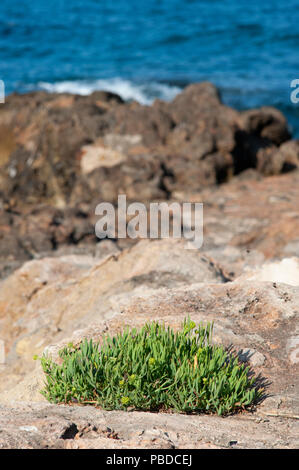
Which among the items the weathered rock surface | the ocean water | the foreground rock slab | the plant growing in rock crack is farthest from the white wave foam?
the foreground rock slab

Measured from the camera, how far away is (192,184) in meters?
13.3

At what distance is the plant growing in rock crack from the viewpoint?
Answer: 11.4ft

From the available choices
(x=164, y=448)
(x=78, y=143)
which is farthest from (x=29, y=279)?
(x=78, y=143)

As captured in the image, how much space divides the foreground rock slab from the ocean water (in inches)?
895

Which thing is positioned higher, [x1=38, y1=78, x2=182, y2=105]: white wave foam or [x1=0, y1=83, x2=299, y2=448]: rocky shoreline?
[x1=38, y1=78, x2=182, y2=105]: white wave foam

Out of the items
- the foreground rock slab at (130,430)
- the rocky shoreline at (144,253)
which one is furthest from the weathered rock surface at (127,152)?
the foreground rock slab at (130,430)

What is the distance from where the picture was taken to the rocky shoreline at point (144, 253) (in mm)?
3322

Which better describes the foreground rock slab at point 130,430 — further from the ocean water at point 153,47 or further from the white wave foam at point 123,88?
the white wave foam at point 123,88

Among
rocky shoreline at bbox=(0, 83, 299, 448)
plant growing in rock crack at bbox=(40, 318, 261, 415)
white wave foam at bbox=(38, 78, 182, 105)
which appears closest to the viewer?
rocky shoreline at bbox=(0, 83, 299, 448)

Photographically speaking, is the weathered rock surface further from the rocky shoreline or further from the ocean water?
the ocean water

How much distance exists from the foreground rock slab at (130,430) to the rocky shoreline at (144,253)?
10 mm

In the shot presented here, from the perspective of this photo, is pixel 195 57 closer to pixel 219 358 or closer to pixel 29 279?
pixel 29 279

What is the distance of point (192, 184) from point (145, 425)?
1040 centimetres

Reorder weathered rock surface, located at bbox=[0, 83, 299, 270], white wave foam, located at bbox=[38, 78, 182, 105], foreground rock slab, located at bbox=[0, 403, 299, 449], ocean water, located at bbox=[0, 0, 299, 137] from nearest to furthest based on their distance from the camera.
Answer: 1. foreground rock slab, located at bbox=[0, 403, 299, 449]
2. weathered rock surface, located at bbox=[0, 83, 299, 270]
3. white wave foam, located at bbox=[38, 78, 182, 105]
4. ocean water, located at bbox=[0, 0, 299, 137]
